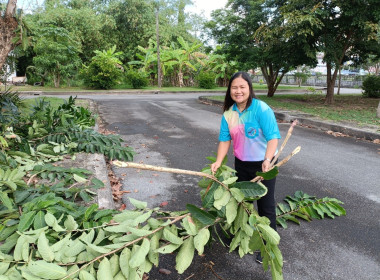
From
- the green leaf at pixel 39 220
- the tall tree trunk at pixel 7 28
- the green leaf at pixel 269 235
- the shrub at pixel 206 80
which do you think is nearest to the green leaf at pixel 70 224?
the green leaf at pixel 39 220

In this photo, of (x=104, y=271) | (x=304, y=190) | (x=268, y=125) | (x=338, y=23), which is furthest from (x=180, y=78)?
(x=104, y=271)

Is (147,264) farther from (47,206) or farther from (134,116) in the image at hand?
(134,116)

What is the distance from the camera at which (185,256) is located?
1835 mm

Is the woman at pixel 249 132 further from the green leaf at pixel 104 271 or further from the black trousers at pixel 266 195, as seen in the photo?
the green leaf at pixel 104 271

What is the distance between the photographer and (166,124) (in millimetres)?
8422

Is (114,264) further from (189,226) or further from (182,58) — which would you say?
(182,58)

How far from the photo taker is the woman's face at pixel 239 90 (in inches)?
92.0

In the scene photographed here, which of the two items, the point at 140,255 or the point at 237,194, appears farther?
the point at 237,194

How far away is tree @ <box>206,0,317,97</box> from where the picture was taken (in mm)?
11750

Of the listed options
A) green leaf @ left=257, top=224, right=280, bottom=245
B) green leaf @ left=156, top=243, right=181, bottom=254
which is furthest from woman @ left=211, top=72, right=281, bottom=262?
green leaf @ left=156, top=243, right=181, bottom=254

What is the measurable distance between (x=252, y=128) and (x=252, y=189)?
63 cm

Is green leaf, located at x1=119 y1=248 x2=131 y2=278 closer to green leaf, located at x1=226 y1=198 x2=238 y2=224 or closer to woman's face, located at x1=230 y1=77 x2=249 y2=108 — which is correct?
green leaf, located at x1=226 y1=198 x2=238 y2=224

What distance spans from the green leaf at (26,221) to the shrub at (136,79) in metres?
22.1

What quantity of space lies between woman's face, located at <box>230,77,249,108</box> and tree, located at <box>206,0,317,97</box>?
31.4 ft
